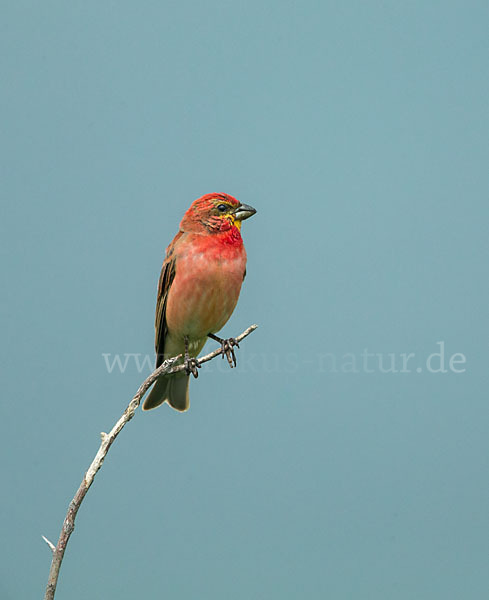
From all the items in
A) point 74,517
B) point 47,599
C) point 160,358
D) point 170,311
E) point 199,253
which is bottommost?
point 47,599

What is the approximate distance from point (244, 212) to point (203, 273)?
355 millimetres

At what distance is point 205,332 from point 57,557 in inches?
48.1

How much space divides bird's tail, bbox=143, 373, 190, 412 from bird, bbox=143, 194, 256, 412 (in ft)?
0.91

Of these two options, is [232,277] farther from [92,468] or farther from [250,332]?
[92,468]

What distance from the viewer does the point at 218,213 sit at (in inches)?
130

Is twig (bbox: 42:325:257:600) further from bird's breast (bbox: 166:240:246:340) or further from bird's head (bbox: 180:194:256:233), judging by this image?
bird's head (bbox: 180:194:256:233)

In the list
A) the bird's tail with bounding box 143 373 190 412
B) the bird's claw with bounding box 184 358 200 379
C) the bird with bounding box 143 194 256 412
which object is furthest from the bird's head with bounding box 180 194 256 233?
the bird's tail with bounding box 143 373 190 412

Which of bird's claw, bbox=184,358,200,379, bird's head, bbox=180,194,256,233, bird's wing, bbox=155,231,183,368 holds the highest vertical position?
bird's head, bbox=180,194,256,233

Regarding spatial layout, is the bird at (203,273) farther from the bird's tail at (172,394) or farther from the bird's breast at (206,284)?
the bird's tail at (172,394)

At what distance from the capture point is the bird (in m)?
3.23

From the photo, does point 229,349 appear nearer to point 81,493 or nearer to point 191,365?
point 191,365

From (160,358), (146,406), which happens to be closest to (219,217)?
(160,358)

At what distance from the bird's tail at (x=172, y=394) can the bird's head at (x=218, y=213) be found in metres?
0.80

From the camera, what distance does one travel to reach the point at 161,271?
3393 millimetres
